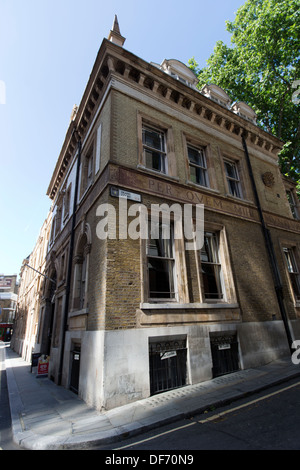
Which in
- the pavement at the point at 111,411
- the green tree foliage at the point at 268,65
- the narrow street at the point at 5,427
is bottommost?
the narrow street at the point at 5,427

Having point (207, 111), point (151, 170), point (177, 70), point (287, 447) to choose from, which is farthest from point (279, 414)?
point (177, 70)

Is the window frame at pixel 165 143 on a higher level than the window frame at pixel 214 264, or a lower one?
higher

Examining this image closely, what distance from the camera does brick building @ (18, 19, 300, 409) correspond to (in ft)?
20.4

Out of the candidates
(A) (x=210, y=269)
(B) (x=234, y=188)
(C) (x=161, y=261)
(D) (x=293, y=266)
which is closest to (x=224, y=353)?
(A) (x=210, y=269)

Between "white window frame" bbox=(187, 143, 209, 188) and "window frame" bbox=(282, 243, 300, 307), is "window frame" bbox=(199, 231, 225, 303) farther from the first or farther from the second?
"window frame" bbox=(282, 243, 300, 307)


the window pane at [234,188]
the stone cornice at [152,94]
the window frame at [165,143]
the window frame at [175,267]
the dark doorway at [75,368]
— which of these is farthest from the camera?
the window pane at [234,188]

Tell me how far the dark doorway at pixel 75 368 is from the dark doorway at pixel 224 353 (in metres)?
4.34

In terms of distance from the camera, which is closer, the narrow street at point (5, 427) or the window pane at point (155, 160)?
the narrow street at point (5, 427)

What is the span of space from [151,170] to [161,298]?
14.2 feet

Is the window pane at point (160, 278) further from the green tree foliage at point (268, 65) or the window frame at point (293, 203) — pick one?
the green tree foliage at point (268, 65)

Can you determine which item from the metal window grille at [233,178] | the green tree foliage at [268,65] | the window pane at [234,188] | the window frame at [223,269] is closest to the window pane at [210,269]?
the window frame at [223,269]

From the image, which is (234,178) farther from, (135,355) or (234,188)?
(135,355)

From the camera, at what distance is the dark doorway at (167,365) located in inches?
241

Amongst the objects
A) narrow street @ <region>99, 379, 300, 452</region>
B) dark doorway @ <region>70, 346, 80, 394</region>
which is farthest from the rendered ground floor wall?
narrow street @ <region>99, 379, 300, 452</region>
